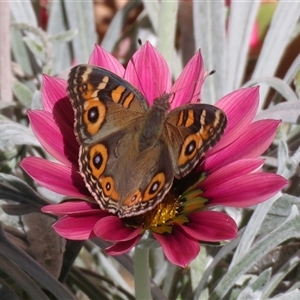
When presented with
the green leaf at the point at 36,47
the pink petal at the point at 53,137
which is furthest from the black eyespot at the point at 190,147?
the green leaf at the point at 36,47

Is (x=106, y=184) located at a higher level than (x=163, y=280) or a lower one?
higher

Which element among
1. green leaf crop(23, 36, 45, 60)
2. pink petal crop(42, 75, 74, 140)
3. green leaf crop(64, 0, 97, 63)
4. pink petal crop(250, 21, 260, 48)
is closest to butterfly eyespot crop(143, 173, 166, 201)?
pink petal crop(42, 75, 74, 140)

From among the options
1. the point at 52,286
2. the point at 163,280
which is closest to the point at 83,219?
the point at 52,286

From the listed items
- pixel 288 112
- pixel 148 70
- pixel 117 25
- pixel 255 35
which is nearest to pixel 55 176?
pixel 148 70

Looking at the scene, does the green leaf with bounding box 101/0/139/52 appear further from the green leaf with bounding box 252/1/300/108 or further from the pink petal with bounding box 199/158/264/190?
the pink petal with bounding box 199/158/264/190

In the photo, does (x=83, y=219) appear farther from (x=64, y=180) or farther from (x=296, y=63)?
(x=296, y=63)

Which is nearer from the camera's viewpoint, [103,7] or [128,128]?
[128,128]
